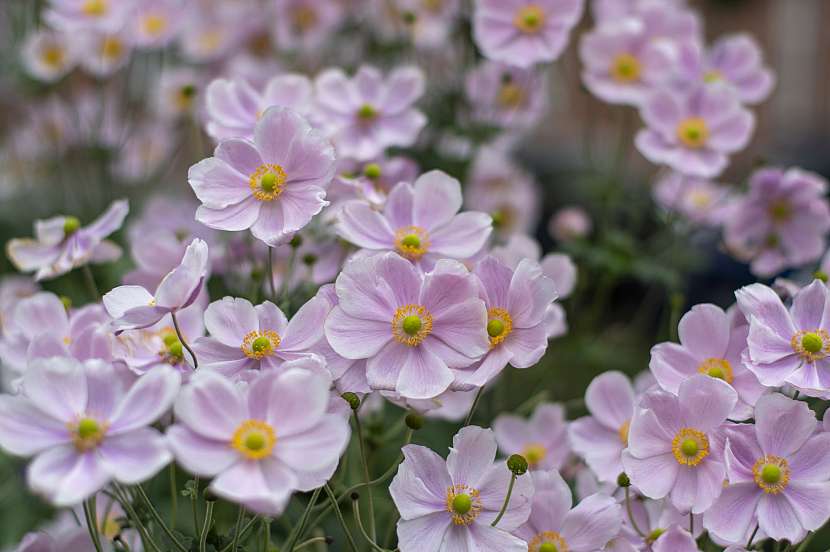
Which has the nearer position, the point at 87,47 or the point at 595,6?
the point at 595,6

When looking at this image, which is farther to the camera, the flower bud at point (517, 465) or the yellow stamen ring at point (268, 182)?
the yellow stamen ring at point (268, 182)

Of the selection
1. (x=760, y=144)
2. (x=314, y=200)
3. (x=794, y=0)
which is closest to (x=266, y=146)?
(x=314, y=200)

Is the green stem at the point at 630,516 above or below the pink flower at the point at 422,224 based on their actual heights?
below

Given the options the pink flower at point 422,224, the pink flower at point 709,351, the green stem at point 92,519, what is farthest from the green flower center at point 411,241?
the green stem at point 92,519

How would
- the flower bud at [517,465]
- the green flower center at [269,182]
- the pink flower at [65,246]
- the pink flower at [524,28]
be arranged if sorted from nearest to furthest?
the flower bud at [517,465], the green flower center at [269,182], the pink flower at [65,246], the pink flower at [524,28]

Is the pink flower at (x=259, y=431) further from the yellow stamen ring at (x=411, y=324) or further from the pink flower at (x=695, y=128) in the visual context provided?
the pink flower at (x=695, y=128)

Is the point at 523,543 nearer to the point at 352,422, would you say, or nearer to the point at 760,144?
the point at 352,422

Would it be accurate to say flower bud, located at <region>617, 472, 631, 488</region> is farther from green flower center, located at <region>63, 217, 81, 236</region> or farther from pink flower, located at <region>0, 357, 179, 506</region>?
green flower center, located at <region>63, 217, 81, 236</region>
